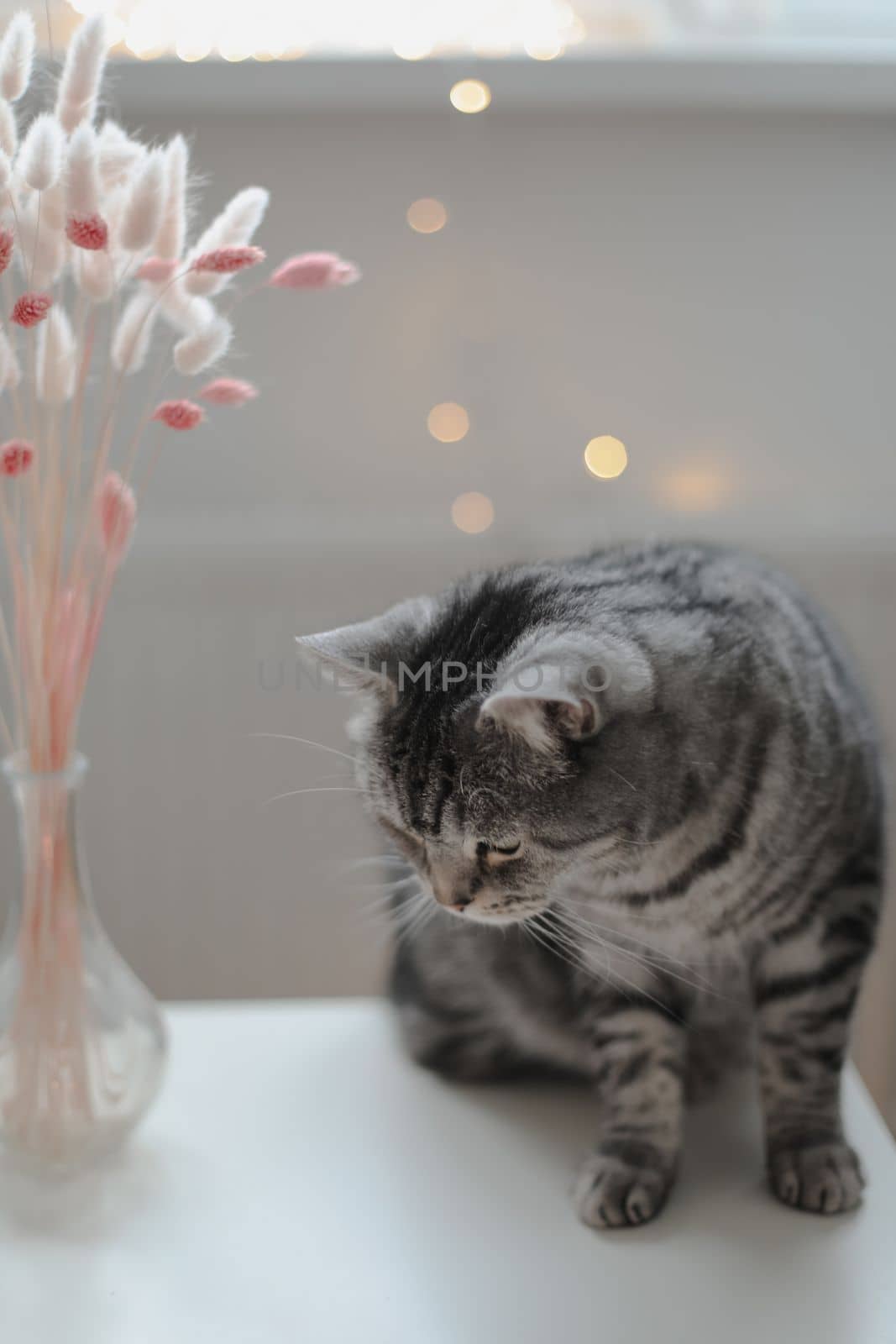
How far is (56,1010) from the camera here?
0.90m

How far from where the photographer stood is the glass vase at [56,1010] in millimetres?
892

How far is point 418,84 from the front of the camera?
3.93 feet

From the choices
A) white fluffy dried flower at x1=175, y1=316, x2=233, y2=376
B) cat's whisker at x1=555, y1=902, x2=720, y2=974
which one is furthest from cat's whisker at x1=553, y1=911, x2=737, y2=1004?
white fluffy dried flower at x1=175, y1=316, x2=233, y2=376

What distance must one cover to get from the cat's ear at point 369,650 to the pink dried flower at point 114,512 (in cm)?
15

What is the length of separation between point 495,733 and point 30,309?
1.29 feet

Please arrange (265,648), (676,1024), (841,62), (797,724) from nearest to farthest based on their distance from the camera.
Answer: (797,724), (676,1024), (841,62), (265,648)

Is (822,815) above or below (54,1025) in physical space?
above

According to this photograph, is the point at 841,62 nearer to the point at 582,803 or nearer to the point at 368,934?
the point at 582,803

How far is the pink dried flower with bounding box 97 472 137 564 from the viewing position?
0.87 meters

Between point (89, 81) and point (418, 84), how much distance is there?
516mm

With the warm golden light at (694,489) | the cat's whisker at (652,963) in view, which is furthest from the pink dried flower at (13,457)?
the warm golden light at (694,489)

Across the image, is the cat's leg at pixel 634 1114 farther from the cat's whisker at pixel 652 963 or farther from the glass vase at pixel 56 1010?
the glass vase at pixel 56 1010

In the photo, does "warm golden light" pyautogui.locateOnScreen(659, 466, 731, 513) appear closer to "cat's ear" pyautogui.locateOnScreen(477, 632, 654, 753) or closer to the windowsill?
the windowsill

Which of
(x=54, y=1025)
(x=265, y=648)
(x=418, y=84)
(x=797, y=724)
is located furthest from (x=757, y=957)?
(x=418, y=84)
